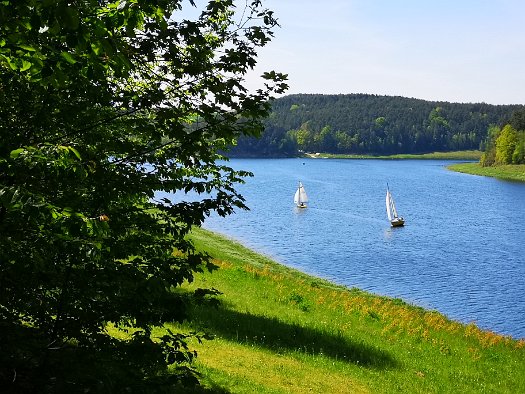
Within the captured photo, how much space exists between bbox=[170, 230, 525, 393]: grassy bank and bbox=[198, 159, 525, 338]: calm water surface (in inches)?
265

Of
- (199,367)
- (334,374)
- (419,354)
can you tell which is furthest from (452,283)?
(199,367)

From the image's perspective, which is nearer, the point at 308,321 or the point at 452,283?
the point at 308,321

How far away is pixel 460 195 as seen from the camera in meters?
106

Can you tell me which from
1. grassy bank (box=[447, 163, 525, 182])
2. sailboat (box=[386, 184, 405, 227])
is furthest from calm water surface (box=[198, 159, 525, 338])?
grassy bank (box=[447, 163, 525, 182])

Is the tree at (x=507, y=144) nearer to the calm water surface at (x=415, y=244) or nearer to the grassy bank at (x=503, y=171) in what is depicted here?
the grassy bank at (x=503, y=171)

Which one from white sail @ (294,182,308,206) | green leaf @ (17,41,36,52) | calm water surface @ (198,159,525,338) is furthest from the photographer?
white sail @ (294,182,308,206)

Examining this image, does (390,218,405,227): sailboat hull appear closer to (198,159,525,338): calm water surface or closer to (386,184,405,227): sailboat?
(386,184,405,227): sailboat

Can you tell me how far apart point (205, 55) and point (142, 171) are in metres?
1.99

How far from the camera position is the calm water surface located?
38.6 meters

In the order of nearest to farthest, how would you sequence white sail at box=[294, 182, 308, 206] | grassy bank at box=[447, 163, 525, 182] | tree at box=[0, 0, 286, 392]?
tree at box=[0, 0, 286, 392] < white sail at box=[294, 182, 308, 206] < grassy bank at box=[447, 163, 525, 182]

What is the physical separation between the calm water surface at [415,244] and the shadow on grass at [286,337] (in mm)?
15944

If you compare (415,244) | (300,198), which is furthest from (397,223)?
(300,198)

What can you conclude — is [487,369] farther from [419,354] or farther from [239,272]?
[239,272]

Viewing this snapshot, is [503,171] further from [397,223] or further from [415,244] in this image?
[415,244]
